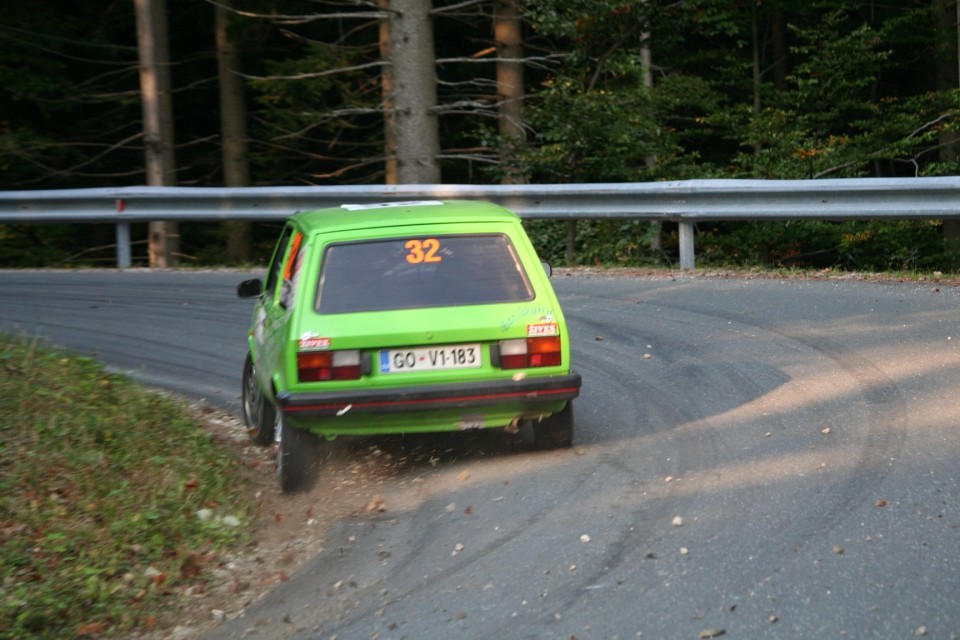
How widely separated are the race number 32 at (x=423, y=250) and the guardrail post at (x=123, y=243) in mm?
10252

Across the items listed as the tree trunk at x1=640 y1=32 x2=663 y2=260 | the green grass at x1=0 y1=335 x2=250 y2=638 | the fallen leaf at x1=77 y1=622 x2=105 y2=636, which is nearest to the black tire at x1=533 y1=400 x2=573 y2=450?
the green grass at x1=0 y1=335 x2=250 y2=638

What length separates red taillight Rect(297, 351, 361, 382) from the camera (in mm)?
6719

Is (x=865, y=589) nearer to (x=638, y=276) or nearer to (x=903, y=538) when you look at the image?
(x=903, y=538)

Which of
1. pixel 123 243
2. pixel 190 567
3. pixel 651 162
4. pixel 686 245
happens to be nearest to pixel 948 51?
pixel 651 162

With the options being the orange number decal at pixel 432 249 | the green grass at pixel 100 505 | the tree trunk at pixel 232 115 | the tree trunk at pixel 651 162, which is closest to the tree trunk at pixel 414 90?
the tree trunk at pixel 651 162

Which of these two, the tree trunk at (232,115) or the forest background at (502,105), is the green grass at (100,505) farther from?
the tree trunk at (232,115)

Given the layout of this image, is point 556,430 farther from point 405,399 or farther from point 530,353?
point 405,399

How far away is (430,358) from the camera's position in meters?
6.79

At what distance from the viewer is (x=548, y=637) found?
15.3 feet

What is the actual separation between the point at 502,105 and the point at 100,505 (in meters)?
17.6

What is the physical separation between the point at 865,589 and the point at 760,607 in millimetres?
452

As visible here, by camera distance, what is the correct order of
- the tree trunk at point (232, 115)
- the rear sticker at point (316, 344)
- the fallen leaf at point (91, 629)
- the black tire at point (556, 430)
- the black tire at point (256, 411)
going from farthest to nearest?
the tree trunk at point (232, 115), the black tire at point (256, 411), the black tire at point (556, 430), the rear sticker at point (316, 344), the fallen leaf at point (91, 629)

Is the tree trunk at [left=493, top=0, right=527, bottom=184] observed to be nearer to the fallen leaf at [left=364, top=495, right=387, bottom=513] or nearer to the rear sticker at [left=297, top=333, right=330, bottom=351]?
the rear sticker at [left=297, top=333, right=330, bottom=351]

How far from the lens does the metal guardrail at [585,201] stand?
1278cm
